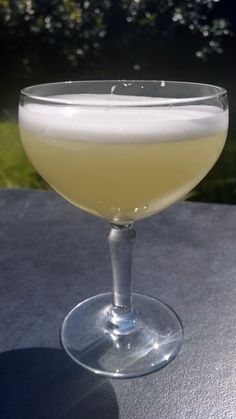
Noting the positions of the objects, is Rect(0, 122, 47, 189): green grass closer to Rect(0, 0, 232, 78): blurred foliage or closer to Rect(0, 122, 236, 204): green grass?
Rect(0, 122, 236, 204): green grass

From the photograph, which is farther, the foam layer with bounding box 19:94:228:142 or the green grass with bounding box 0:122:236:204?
the green grass with bounding box 0:122:236:204

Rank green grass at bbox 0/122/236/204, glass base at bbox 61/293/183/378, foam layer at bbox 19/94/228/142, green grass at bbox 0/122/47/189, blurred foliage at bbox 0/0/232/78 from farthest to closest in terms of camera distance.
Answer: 1. blurred foliage at bbox 0/0/232/78
2. green grass at bbox 0/122/47/189
3. green grass at bbox 0/122/236/204
4. glass base at bbox 61/293/183/378
5. foam layer at bbox 19/94/228/142

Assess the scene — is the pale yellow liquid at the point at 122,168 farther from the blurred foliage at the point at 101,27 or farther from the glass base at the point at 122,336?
the blurred foliage at the point at 101,27

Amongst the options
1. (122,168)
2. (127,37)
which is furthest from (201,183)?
(122,168)

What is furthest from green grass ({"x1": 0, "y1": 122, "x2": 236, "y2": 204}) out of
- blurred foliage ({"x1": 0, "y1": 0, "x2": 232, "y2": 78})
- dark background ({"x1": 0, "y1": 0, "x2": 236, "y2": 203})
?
blurred foliage ({"x1": 0, "y1": 0, "x2": 232, "y2": 78})

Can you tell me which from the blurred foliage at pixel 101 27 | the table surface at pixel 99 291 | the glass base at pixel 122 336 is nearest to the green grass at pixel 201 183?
the blurred foliage at pixel 101 27

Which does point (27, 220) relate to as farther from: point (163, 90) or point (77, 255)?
point (163, 90)

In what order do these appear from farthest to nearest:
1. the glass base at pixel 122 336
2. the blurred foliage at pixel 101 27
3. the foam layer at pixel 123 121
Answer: the blurred foliage at pixel 101 27 < the glass base at pixel 122 336 < the foam layer at pixel 123 121

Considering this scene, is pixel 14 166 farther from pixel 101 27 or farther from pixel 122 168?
pixel 122 168
